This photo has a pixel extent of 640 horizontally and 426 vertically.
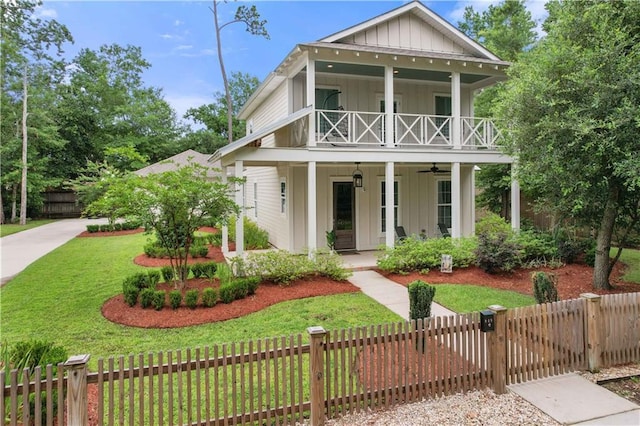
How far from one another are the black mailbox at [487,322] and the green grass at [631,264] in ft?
25.2

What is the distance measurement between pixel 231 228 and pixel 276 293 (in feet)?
30.8

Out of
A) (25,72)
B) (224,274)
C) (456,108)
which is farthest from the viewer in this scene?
(25,72)

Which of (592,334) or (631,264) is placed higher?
(592,334)

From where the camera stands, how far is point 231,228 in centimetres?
1720

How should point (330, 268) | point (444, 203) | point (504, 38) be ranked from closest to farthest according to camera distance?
1. point (330, 268)
2. point (444, 203)
3. point (504, 38)

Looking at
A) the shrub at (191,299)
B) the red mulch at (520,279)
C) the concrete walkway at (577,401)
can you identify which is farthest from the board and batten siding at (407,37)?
the concrete walkway at (577,401)

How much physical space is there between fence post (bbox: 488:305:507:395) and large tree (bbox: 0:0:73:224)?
27.7 meters

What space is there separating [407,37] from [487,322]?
1074 centimetres

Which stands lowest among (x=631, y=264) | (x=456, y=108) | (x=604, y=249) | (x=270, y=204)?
(x=631, y=264)

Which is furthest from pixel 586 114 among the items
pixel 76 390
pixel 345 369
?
pixel 76 390

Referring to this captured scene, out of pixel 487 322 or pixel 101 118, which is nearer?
pixel 487 322

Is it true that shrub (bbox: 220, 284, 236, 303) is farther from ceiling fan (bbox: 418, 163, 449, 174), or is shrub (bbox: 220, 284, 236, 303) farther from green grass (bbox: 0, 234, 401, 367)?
ceiling fan (bbox: 418, 163, 449, 174)

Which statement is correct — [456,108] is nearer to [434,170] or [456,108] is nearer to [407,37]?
[434,170]

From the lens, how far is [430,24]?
41.9ft
